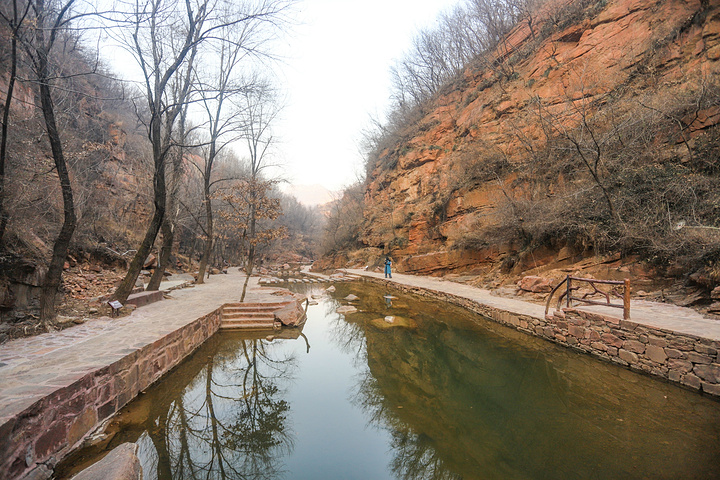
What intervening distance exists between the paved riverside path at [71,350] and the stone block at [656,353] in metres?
8.36

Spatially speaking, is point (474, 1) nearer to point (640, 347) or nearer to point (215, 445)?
point (640, 347)

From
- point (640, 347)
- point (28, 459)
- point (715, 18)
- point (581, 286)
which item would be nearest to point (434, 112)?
point (715, 18)

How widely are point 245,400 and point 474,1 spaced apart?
1160 inches

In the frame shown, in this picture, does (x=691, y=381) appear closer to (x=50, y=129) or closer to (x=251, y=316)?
(x=251, y=316)

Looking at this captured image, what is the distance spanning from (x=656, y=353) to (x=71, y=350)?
9.35 meters

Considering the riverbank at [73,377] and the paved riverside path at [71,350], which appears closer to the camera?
the riverbank at [73,377]

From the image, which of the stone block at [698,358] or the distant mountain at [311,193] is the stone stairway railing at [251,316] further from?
the distant mountain at [311,193]

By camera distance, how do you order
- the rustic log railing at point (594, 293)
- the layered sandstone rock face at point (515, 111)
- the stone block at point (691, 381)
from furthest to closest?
the layered sandstone rock face at point (515, 111), the rustic log railing at point (594, 293), the stone block at point (691, 381)

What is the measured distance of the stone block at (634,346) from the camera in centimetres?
535

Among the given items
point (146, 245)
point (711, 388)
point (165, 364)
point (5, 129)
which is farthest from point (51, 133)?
point (711, 388)

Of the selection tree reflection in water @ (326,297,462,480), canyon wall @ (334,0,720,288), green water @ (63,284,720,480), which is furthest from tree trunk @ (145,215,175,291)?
canyon wall @ (334,0,720,288)

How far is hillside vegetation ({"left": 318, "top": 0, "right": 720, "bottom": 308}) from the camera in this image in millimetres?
8156

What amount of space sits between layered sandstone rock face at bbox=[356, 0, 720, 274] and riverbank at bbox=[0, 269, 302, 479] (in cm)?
1186

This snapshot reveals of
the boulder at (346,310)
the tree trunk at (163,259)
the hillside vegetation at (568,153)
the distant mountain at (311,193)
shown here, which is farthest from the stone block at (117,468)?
the distant mountain at (311,193)
